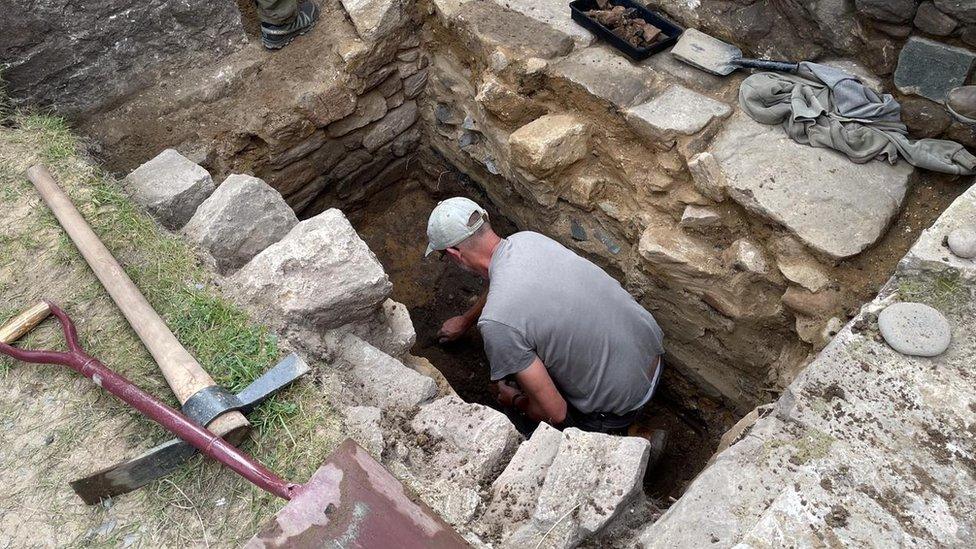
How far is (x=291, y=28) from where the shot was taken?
4414mm

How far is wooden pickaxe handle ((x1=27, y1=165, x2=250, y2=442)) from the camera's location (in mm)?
2338

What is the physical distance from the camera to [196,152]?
13.5ft

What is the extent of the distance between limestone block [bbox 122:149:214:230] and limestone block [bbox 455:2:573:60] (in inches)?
72.6

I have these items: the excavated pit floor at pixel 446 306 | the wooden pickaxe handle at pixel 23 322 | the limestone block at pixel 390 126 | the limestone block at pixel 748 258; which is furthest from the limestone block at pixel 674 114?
the wooden pickaxe handle at pixel 23 322

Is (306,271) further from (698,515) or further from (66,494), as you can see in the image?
(698,515)

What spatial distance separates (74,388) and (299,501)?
117 centimetres

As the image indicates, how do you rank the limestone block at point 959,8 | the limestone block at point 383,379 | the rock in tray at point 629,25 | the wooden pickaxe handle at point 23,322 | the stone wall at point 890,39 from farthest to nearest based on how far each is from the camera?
the rock in tray at point 629,25
the stone wall at point 890,39
the limestone block at point 959,8
the limestone block at point 383,379
the wooden pickaxe handle at point 23,322

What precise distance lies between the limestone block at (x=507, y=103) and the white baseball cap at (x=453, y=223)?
121cm

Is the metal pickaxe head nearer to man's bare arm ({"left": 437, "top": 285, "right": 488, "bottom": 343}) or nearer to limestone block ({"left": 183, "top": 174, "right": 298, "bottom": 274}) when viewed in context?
limestone block ({"left": 183, "top": 174, "right": 298, "bottom": 274})

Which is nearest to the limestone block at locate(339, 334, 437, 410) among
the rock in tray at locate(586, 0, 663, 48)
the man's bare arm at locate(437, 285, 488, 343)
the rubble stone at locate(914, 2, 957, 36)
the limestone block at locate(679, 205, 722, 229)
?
the man's bare arm at locate(437, 285, 488, 343)

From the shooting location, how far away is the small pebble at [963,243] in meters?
2.42

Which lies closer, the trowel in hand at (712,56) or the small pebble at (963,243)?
the small pebble at (963,243)

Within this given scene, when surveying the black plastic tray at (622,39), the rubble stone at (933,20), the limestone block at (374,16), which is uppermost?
the limestone block at (374,16)

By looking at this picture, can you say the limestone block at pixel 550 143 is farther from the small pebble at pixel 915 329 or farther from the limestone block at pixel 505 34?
the small pebble at pixel 915 329
